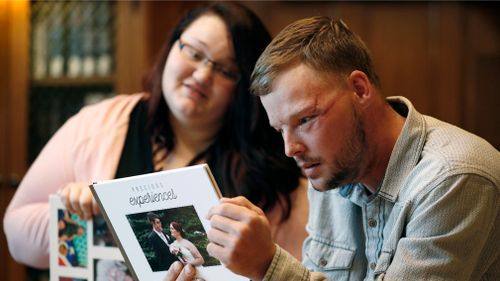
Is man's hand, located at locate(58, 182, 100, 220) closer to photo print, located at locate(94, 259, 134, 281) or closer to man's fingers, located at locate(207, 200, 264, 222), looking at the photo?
photo print, located at locate(94, 259, 134, 281)

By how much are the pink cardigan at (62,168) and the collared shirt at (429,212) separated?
0.69m

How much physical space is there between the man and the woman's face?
0.48 meters

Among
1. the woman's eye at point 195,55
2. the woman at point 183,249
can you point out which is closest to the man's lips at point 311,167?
the woman at point 183,249

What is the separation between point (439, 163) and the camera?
114 cm

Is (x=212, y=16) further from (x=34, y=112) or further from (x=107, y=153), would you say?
(x=34, y=112)

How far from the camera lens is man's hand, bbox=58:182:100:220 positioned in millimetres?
1505

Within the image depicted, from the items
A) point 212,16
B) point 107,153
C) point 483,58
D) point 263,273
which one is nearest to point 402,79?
point 483,58

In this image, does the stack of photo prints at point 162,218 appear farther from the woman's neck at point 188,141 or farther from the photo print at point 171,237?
the woman's neck at point 188,141

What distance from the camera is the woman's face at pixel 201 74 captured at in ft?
5.68

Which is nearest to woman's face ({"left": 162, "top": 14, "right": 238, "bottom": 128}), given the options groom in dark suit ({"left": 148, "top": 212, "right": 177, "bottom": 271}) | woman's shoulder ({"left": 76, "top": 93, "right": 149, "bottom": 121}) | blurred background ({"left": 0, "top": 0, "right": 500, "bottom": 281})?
woman's shoulder ({"left": 76, "top": 93, "right": 149, "bottom": 121})

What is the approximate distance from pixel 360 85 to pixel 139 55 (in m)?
1.86

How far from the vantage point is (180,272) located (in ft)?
4.13

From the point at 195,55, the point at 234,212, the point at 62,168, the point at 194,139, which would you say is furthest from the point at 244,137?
the point at 234,212

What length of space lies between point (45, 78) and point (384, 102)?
7.18ft
